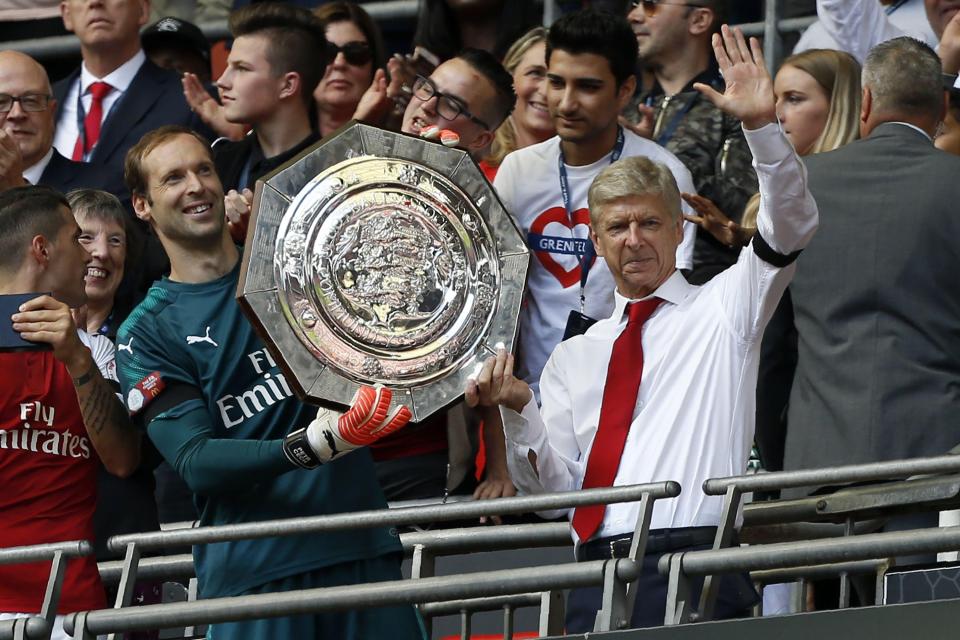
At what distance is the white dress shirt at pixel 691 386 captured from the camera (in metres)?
4.46

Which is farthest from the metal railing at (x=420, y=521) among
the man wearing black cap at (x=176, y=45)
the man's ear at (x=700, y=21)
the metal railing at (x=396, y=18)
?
the man wearing black cap at (x=176, y=45)

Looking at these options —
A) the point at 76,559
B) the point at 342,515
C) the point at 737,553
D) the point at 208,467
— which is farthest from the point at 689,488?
the point at 76,559

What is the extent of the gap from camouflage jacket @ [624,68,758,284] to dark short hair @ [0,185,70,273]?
225cm

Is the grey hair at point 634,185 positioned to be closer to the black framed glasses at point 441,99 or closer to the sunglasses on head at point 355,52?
the black framed glasses at point 441,99

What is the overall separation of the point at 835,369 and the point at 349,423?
1.82m

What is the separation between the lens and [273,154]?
6.50 meters

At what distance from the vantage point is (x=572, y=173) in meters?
6.11

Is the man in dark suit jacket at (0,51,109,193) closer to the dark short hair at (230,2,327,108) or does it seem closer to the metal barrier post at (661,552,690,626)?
the dark short hair at (230,2,327,108)

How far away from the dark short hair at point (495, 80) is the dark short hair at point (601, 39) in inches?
12.4

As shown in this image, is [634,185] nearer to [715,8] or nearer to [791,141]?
[791,141]

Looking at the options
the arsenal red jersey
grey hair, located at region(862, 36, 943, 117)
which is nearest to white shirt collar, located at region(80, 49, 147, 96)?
the arsenal red jersey

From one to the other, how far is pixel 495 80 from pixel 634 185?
5.67ft

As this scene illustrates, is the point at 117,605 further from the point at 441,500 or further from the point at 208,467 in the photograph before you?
the point at 441,500

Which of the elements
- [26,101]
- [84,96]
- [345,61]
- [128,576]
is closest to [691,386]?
[128,576]
